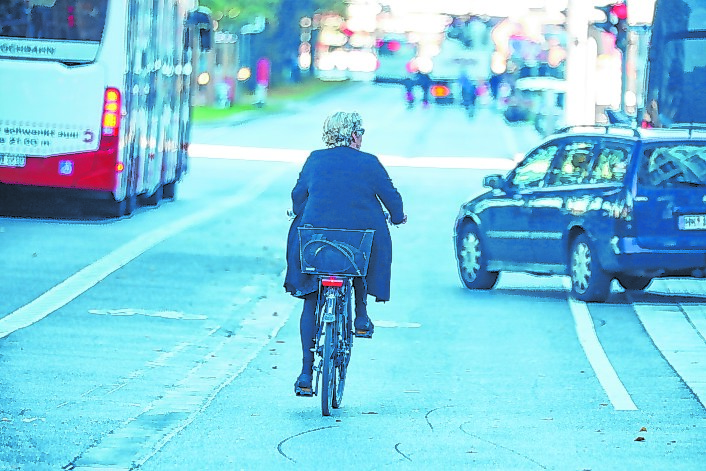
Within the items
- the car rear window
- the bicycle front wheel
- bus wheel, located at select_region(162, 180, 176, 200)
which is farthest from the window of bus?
the bicycle front wheel

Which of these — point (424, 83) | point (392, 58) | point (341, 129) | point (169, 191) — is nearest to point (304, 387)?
point (341, 129)

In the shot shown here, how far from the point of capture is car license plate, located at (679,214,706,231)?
16734 mm

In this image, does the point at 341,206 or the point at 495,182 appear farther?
the point at 495,182

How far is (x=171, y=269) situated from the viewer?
59.4 ft

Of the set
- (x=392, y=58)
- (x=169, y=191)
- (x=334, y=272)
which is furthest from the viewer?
(x=392, y=58)

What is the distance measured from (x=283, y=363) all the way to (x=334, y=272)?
7.99 ft

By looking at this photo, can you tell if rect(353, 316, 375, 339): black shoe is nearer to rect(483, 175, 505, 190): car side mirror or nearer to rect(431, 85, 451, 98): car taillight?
rect(483, 175, 505, 190): car side mirror

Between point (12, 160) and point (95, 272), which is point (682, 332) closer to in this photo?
point (95, 272)

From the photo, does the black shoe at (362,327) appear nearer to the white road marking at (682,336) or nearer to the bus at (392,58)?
the white road marking at (682,336)

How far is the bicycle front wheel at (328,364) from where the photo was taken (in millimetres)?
9875

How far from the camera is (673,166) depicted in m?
16.9

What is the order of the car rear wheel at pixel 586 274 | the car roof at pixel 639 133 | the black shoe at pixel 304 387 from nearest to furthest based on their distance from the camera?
1. the black shoe at pixel 304 387
2. the car rear wheel at pixel 586 274
3. the car roof at pixel 639 133

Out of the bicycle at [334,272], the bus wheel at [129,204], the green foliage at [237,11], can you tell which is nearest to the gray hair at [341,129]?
the bicycle at [334,272]

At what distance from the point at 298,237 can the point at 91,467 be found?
2397mm
